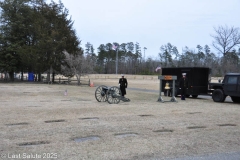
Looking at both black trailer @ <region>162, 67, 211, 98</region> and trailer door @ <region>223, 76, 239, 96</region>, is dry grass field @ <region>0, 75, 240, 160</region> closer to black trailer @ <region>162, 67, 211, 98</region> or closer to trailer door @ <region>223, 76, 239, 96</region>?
trailer door @ <region>223, 76, 239, 96</region>

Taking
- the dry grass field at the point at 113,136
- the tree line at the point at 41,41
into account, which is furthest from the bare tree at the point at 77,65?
the dry grass field at the point at 113,136

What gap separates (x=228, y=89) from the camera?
687 inches

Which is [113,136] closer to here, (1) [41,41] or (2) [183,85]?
(2) [183,85]

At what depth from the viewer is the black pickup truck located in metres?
17.0

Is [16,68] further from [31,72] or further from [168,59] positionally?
[168,59]

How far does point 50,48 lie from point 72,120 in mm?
35215

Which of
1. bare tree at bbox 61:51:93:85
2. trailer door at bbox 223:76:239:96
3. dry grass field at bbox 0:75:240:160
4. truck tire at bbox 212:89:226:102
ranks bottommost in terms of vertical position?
dry grass field at bbox 0:75:240:160

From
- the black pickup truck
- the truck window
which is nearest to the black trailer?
the black pickup truck

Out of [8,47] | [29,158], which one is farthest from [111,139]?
[8,47]

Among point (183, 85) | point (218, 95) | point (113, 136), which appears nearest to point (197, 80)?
point (183, 85)

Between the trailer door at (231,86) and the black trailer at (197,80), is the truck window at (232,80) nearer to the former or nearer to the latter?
the trailer door at (231,86)

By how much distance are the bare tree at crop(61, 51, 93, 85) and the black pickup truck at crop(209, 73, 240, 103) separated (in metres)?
25.8

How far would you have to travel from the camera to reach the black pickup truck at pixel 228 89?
671 inches

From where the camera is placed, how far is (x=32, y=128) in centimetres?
834
